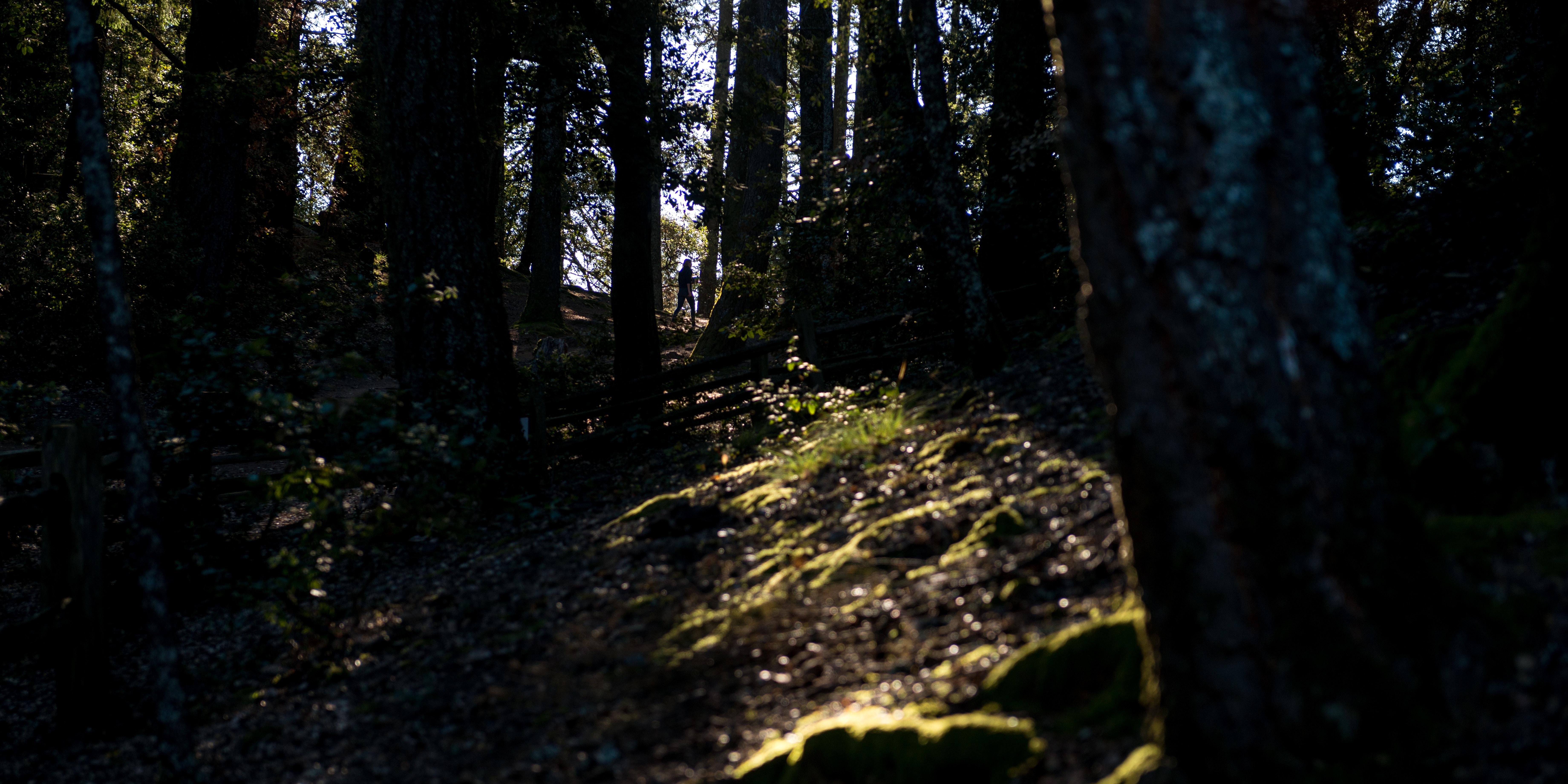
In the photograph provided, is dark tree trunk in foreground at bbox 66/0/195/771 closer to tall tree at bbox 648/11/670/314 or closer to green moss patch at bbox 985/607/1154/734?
green moss patch at bbox 985/607/1154/734

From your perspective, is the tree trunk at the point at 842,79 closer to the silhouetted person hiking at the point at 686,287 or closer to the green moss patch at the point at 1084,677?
the silhouetted person hiking at the point at 686,287

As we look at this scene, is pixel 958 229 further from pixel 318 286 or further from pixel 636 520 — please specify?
pixel 318 286

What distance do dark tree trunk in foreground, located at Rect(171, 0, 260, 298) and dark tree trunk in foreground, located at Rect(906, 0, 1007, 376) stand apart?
473 inches

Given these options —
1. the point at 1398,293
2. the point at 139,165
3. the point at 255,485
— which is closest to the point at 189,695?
the point at 255,485

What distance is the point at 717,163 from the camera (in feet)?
67.3

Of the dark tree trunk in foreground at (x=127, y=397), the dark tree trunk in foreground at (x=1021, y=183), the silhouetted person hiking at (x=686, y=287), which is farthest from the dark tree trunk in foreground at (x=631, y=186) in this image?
the silhouetted person hiking at (x=686, y=287)

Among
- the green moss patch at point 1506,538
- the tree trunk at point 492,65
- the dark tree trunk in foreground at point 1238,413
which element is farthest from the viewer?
the tree trunk at point 492,65

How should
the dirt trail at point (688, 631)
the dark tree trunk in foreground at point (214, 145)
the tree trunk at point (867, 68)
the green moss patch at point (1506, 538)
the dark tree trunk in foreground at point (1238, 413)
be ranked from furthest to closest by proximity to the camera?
1. the dark tree trunk in foreground at point (214, 145)
2. the tree trunk at point (867, 68)
3. the dirt trail at point (688, 631)
4. the green moss patch at point (1506, 538)
5. the dark tree trunk in foreground at point (1238, 413)

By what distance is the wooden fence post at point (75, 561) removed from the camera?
18.5ft

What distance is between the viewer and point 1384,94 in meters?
9.39

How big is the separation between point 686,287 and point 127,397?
24097 millimetres

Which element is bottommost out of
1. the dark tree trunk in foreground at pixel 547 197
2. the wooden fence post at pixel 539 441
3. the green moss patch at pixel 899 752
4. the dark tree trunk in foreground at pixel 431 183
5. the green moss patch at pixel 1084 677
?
the green moss patch at pixel 899 752

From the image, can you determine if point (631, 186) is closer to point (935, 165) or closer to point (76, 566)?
point (935, 165)

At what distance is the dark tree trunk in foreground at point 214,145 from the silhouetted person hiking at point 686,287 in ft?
37.4
